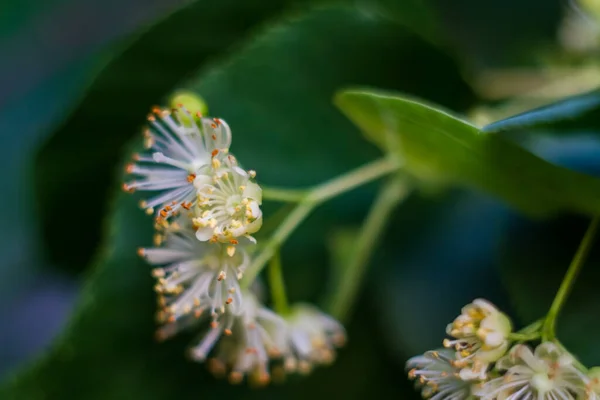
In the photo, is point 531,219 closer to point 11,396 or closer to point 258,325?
point 258,325

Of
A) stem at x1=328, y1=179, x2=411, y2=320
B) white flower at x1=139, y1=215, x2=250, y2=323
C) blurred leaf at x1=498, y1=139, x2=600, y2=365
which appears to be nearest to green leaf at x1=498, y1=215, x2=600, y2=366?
blurred leaf at x1=498, y1=139, x2=600, y2=365

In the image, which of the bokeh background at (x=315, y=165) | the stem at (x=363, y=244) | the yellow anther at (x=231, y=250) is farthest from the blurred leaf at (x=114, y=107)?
the yellow anther at (x=231, y=250)

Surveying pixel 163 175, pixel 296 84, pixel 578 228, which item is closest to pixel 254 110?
pixel 296 84

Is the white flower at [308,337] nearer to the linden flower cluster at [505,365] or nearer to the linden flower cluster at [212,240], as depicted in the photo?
the linden flower cluster at [212,240]

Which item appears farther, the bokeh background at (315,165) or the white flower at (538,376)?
the bokeh background at (315,165)

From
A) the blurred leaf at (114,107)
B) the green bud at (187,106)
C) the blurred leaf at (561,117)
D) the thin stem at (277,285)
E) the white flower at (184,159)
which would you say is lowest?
the thin stem at (277,285)
